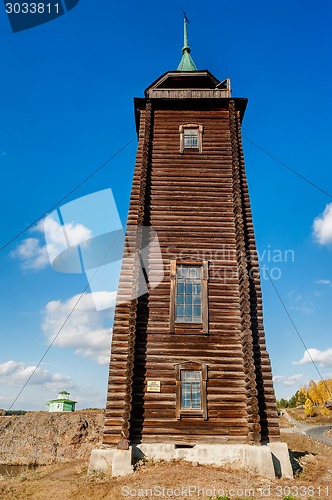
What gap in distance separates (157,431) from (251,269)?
5.99 meters

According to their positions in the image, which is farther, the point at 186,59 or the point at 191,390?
the point at 186,59

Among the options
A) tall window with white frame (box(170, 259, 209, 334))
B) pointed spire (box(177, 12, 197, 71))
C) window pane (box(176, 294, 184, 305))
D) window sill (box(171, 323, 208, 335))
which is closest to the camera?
window sill (box(171, 323, 208, 335))

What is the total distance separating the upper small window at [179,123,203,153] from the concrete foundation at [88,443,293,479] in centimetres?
1093

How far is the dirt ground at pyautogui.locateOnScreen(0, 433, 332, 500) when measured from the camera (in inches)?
297

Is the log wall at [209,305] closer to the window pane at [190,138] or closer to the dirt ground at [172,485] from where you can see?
the window pane at [190,138]

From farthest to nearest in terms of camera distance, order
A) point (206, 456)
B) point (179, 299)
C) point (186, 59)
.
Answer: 1. point (186, 59)
2. point (179, 299)
3. point (206, 456)

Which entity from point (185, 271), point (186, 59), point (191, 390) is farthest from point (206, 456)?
point (186, 59)

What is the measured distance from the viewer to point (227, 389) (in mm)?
10539

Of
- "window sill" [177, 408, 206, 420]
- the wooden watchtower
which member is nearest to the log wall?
the wooden watchtower

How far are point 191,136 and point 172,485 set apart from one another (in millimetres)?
12598

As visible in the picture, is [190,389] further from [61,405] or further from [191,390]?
[61,405]

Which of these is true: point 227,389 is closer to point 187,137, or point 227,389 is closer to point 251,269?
point 251,269

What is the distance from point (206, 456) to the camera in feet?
31.9

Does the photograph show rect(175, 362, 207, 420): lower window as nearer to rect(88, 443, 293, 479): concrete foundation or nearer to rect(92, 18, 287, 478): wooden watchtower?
rect(92, 18, 287, 478): wooden watchtower
